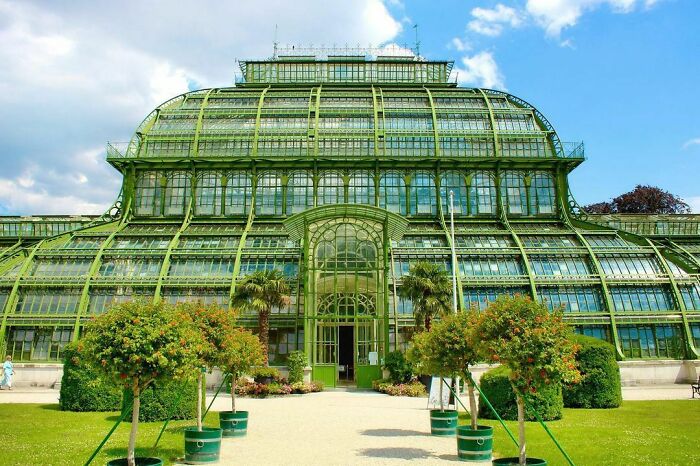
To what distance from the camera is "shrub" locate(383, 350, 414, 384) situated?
39562 millimetres

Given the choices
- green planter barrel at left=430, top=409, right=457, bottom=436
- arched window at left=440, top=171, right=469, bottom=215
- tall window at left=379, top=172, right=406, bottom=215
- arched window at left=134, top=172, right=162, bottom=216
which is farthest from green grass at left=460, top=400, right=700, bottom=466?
arched window at left=134, top=172, right=162, bottom=216

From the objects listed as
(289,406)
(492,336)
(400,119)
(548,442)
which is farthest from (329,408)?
(400,119)

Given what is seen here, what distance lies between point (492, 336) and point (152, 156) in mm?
46530

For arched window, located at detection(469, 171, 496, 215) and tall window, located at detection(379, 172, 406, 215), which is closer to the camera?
tall window, located at detection(379, 172, 406, 215)

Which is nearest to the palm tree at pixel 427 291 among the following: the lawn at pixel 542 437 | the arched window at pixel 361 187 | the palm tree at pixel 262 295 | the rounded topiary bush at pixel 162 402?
the palm tree at pixel 262 295

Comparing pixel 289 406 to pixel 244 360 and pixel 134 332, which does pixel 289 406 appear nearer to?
pixel 244 360

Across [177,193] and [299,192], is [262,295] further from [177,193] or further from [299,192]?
[177,193]

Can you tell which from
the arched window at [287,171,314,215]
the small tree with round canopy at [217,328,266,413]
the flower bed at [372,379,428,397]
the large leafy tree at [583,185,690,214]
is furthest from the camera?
the large leafy tree at [583,185,690,214]

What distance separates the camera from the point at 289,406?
107ft

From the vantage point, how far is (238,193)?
184 ft

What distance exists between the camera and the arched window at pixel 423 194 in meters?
55.7

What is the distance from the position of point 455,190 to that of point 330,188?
11053 mm

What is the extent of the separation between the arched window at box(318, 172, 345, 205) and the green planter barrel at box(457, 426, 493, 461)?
3823 cm

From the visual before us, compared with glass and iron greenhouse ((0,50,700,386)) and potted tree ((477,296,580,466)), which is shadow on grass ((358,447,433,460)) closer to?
potted tree ((477,296,580,466))
